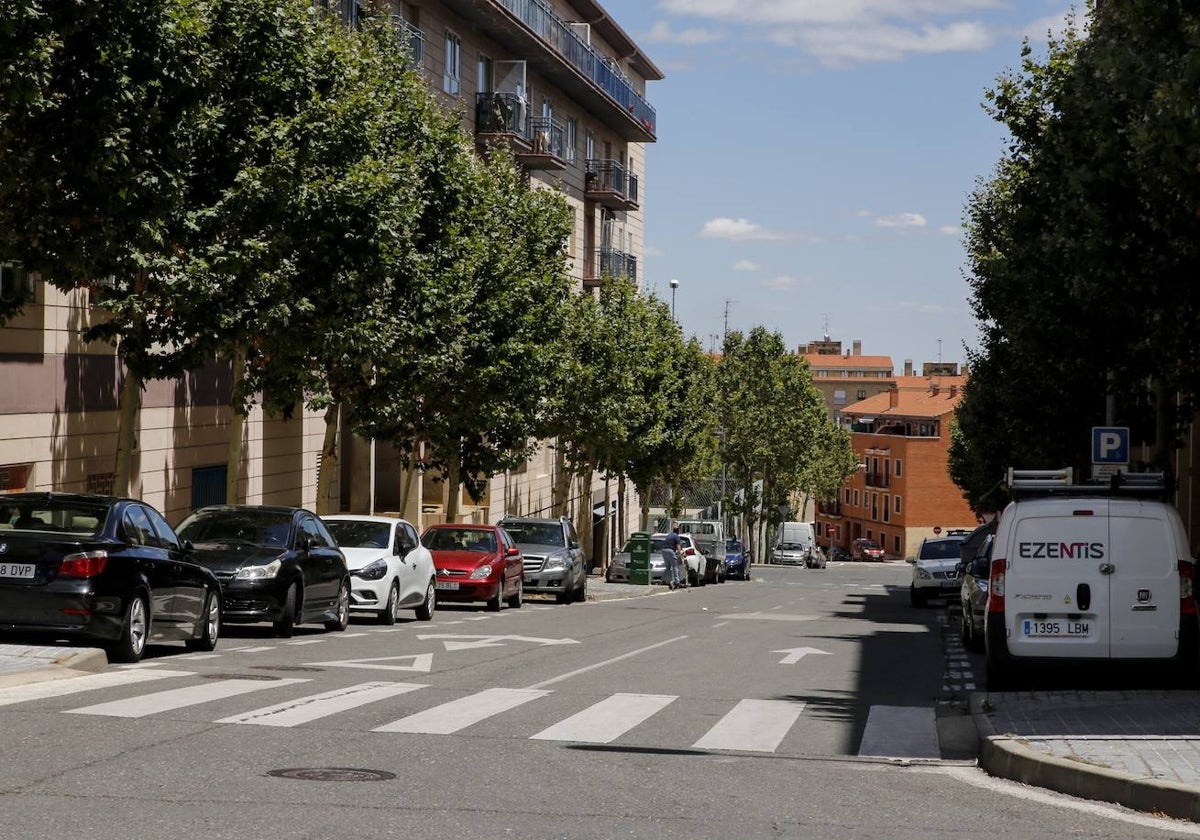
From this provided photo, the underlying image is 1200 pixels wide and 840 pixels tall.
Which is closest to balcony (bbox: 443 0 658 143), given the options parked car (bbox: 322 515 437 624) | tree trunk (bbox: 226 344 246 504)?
tree trunk (bbox: 226 344 246 504)

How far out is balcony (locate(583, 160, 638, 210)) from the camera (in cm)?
5953

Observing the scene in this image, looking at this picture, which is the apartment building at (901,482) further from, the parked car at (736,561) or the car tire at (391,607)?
the car tire at (391,607)

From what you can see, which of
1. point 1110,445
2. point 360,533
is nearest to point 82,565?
point 360,533

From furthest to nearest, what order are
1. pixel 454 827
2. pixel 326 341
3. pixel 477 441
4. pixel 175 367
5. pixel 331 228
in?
pixel 477 441 < pixel 326 341 < pixel 331 228 < pixel 175 367 < pixel 454 827

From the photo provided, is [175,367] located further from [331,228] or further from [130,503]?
[130,503]

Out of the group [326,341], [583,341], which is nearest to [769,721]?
[326,341]

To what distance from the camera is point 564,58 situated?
52.3m

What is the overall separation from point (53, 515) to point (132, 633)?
4.29ft

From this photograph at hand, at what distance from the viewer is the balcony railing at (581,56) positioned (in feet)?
164

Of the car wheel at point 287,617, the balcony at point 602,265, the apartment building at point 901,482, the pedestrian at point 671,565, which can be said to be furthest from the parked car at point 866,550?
the car wheel at point 287,617

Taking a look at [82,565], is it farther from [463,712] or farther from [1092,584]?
[1092,584]

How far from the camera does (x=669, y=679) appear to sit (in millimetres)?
16422

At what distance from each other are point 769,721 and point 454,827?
223 inches

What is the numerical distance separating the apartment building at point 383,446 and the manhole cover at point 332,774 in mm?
15641
